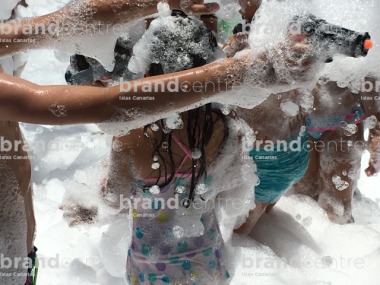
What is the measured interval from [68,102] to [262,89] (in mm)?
447

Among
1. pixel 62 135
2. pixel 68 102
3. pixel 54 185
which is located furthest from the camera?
pixel 62 135

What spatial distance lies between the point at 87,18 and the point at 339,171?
164 cm

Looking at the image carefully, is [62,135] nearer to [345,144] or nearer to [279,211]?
[279,211]

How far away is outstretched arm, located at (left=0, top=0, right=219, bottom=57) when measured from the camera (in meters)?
1.40

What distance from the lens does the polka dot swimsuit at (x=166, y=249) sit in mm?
1345

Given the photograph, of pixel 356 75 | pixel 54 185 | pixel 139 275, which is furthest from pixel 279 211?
pixel 54 185

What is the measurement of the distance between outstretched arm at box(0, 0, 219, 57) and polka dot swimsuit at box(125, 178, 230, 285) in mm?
640

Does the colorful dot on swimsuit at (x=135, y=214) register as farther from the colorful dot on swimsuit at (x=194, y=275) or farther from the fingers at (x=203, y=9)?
the fingers at (x=203, y=9)

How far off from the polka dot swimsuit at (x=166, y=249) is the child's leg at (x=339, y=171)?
111 cm

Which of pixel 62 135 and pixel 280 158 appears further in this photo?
pixel 62 135

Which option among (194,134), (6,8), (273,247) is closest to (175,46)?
(194,134)

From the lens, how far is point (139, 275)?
1.44 meters

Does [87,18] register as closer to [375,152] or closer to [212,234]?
[212,234]

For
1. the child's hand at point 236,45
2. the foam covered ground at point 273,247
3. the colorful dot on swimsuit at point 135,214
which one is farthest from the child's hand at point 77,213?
the child's hand at point 236,45
